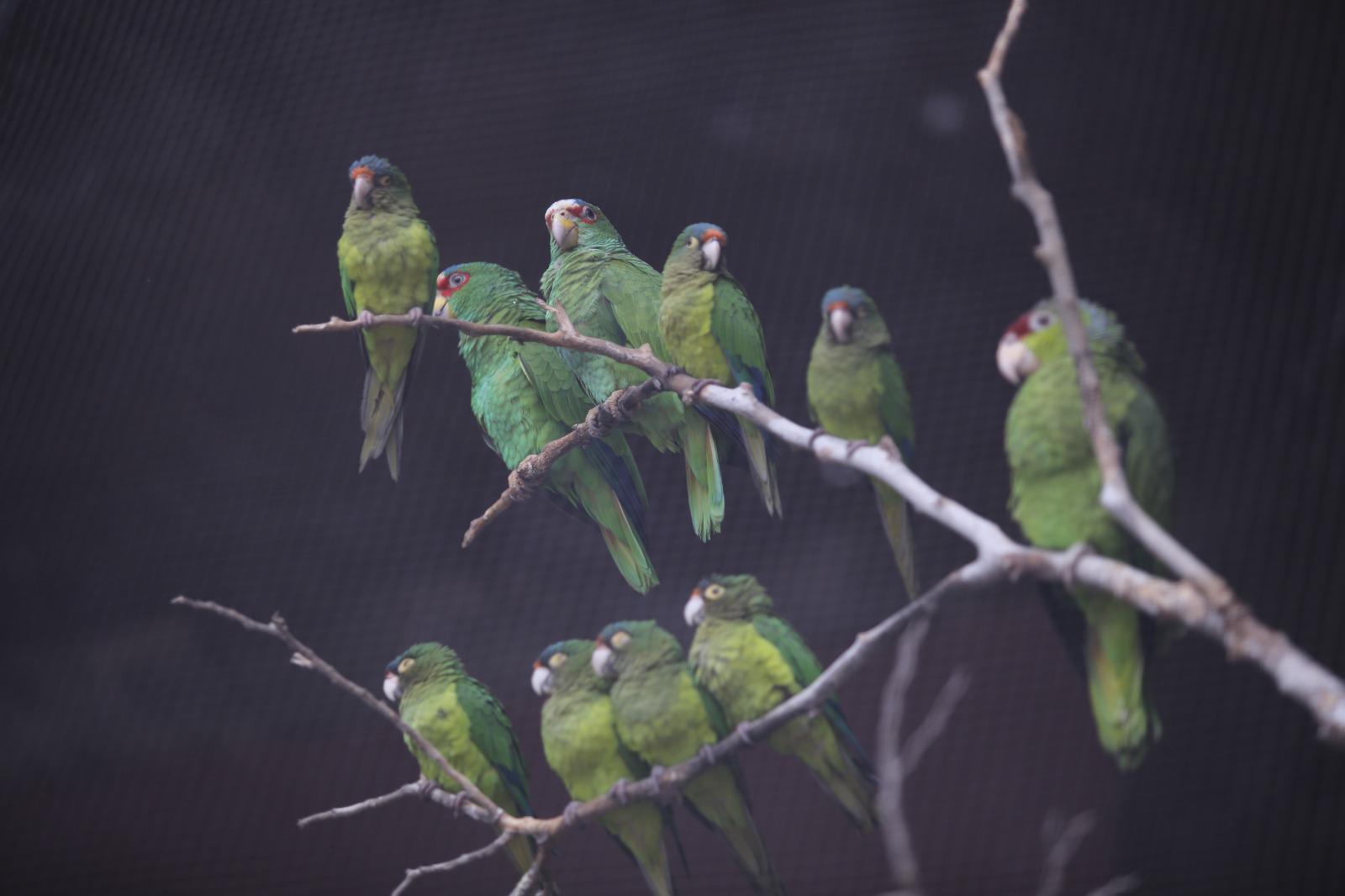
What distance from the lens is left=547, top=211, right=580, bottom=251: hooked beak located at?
8.59 feet

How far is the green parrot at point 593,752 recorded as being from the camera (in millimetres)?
2189

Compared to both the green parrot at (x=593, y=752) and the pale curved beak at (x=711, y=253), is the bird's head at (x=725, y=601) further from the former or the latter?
the pale curved beak at (x=711, y=253)

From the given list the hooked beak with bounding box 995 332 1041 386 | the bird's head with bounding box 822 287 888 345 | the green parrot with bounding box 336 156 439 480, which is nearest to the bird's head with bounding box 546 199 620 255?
the green parrot with bounding box 336 156 439 480

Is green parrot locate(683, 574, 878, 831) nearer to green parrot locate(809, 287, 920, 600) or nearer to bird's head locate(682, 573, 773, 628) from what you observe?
bird's head locate(682, 573, 773, 628)

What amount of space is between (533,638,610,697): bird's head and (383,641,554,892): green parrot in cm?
18

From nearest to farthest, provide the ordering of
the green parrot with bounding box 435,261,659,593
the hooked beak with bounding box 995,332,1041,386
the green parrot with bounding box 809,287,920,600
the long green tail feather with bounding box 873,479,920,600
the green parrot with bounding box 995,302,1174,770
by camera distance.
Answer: the green parrot with bounding box 995,302,1174,770 → the hooked beak with bounding box 995,332,1041,386 → the green parrot with bounding box 809,287,920,600 → the long green tail feather with bounding box 873,479,920,600 → the green parrot with bounding box 435,261,659,593

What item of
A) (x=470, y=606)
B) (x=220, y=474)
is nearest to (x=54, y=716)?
(x=220, y=474)

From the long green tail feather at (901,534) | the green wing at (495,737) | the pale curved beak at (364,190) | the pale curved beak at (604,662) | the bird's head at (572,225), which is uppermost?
the bird's head at (572,225)

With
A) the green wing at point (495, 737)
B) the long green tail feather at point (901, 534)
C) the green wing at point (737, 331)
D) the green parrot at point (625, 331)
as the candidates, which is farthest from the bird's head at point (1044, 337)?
the green wing at point (495, 737)

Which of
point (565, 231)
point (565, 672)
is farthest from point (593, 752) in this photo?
point (565, 231)

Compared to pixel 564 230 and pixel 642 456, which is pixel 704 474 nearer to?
pixel 642 456

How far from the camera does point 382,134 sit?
3217mm

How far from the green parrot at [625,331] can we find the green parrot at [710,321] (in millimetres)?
127

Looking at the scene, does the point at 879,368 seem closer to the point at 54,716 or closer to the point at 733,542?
the point at 733,542
